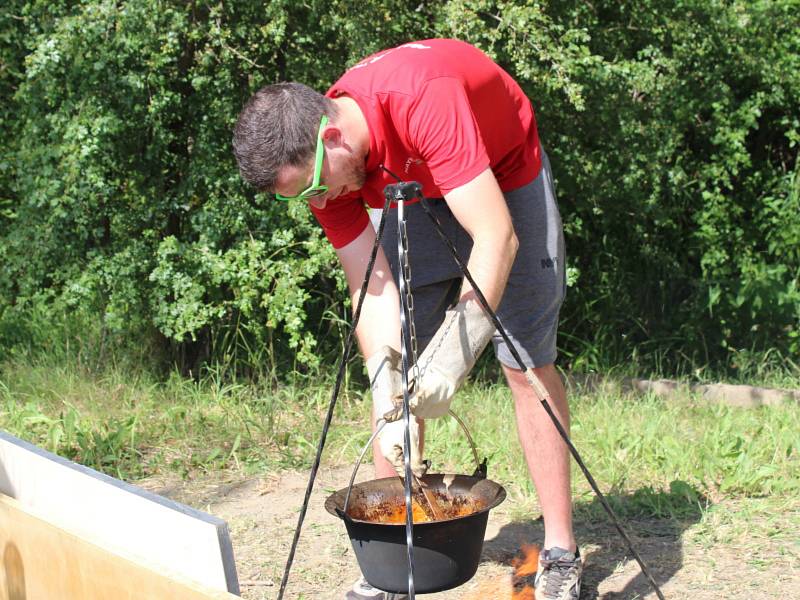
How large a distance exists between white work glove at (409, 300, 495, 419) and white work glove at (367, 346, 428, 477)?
Result: 2.6 inches

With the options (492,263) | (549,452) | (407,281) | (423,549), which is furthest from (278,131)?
(549,452)

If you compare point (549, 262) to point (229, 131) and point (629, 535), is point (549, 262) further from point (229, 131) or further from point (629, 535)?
point (229, 131)

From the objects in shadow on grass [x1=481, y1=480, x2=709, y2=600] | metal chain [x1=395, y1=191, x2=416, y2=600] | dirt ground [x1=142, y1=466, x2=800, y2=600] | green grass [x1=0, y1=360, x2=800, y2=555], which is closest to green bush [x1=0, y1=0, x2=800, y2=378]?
green grass [x1=0, y1=360, x2=800, y2=555]

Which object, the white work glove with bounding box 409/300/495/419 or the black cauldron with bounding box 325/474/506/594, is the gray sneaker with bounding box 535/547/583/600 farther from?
the white work glove with bounding box 409/300/495/419

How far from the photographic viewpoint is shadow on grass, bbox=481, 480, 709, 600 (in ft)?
11.7

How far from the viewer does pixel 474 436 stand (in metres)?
4.87

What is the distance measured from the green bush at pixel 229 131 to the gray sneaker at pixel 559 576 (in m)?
2.42

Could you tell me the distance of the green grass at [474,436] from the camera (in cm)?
414

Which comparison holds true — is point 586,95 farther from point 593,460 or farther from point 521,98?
point 521,98

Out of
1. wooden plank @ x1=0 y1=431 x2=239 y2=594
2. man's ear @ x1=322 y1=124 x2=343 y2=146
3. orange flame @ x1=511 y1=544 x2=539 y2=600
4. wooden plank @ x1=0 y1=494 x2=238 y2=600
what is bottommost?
orange flame @ x1=511 y1=544 x2=539 y2=600

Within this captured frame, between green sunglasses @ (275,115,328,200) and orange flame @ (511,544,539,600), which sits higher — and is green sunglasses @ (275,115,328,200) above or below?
above

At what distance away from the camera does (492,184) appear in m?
2.60

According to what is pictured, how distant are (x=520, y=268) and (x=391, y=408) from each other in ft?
2.44

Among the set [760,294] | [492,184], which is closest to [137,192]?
[492,184]
